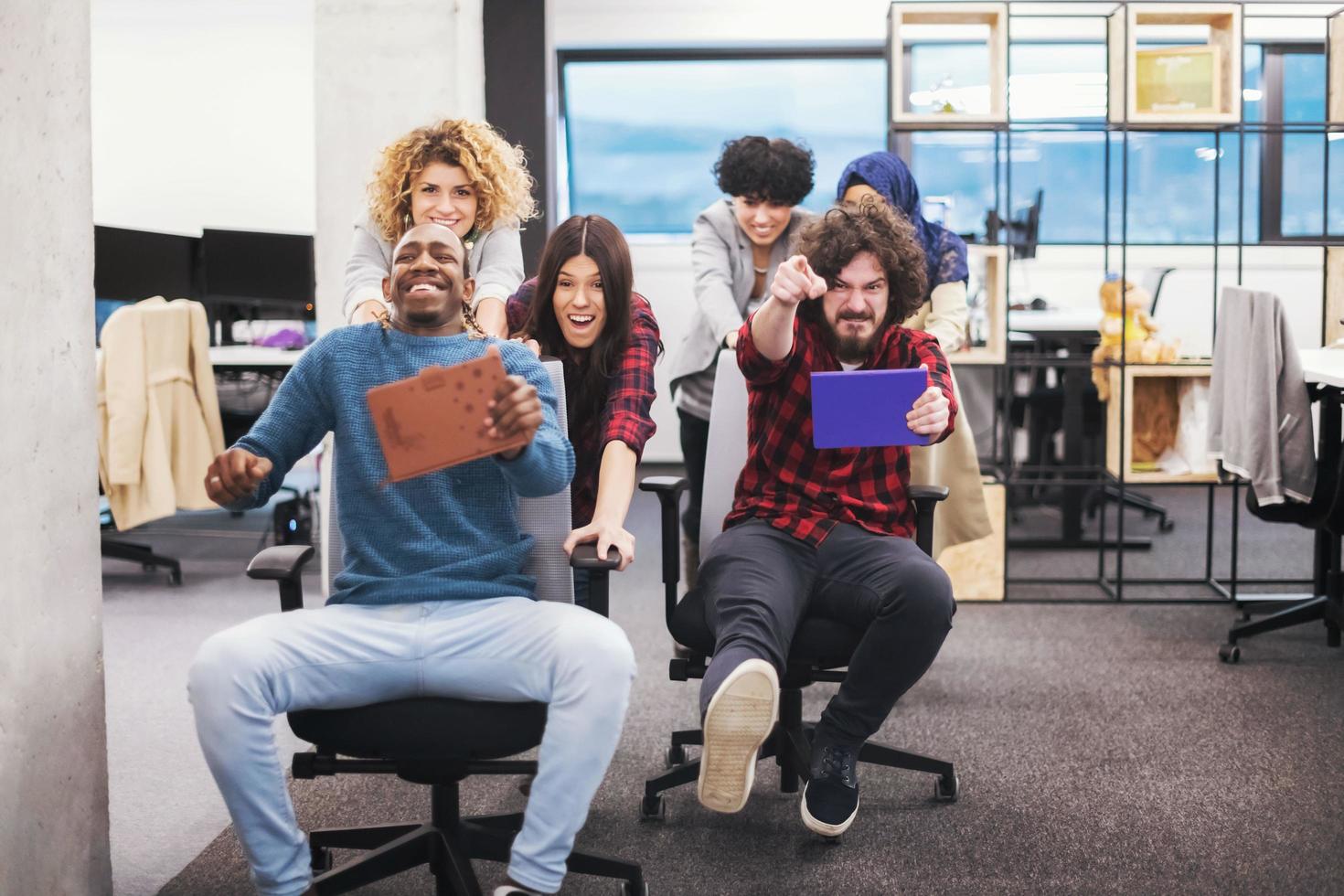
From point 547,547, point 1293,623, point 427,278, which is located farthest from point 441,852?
point 1293,623

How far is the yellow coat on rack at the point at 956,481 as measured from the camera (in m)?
2.89

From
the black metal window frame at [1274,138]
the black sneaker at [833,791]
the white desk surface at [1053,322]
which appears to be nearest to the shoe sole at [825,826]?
the black sneaker at [833,791]

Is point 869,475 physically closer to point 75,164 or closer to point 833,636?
point 833,636

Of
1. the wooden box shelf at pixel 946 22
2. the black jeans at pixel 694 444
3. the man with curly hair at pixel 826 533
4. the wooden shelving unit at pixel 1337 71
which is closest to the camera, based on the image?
the man with curly hair at pixel 826 533

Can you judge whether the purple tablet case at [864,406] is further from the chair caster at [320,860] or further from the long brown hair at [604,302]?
the chair caster at [320,860]

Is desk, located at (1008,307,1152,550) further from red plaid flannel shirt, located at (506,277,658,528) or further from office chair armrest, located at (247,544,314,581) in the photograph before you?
office chair armrest, located at (247,544,314,581)

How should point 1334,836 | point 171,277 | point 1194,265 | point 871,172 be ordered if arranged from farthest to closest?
point 1194,265 → point 171,277 → point 871,172 → point 1334,836

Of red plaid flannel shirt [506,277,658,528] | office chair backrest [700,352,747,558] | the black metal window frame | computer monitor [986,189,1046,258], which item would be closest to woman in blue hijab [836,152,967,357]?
office chair backrest [700,352,747,558]

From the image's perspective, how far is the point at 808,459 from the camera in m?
2.34

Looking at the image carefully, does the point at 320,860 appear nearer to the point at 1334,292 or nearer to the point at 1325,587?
the point at 1325,587

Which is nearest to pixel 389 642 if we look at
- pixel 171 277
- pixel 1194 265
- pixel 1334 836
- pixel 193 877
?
pixel 193 877

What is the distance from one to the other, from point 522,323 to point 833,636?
85cm

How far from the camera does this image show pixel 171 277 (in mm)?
5359

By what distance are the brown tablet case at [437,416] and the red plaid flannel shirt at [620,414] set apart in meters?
0.57
